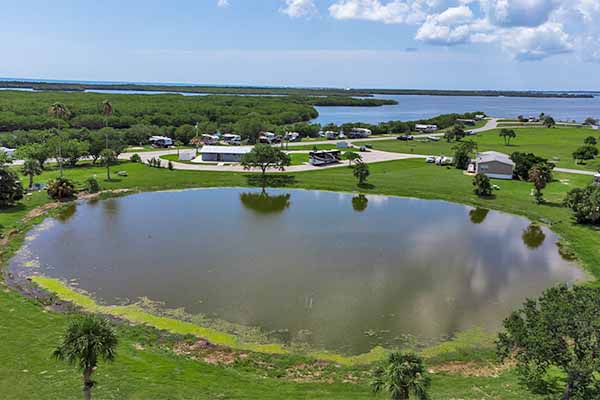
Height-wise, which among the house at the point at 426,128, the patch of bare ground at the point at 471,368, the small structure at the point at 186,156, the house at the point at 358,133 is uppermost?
the house at the point at 426,128

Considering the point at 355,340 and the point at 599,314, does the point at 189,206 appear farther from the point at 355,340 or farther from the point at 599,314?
the point at 599,314

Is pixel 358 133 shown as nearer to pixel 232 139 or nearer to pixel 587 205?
pixel 232 139

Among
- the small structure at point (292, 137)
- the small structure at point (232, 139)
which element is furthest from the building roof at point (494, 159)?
the small structure at point (232, 139)

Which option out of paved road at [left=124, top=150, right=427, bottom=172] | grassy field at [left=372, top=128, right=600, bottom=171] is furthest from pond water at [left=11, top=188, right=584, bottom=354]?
grassy field at [left=372, top=128, right=600, bottom=171]

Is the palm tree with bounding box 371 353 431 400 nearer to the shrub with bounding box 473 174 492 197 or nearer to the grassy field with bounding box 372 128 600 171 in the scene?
the shrub with bounding box 473 174 492 197

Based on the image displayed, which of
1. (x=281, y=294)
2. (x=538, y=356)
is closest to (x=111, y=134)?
(x=281, y=294)

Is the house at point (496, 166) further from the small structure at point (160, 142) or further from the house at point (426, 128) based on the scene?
the house at point (426, 128)
